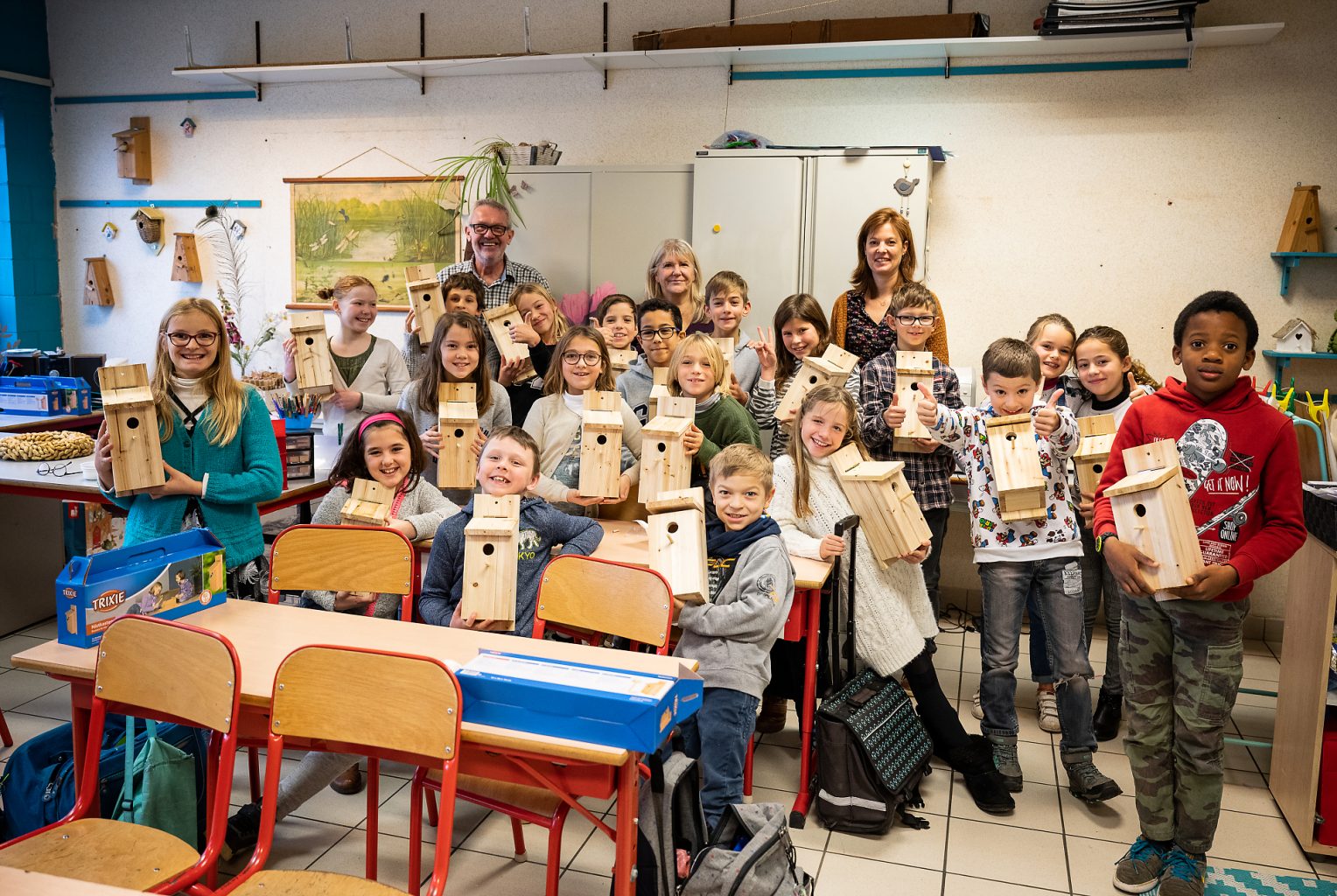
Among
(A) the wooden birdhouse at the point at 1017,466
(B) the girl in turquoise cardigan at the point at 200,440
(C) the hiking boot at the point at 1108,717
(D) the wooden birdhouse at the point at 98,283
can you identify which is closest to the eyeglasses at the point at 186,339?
(B) the girl in turquoise cardigan at the point at 200,440

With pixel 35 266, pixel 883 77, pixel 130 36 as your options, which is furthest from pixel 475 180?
pixel 35 266

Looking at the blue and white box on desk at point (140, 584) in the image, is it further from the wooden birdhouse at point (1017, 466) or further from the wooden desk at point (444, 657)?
the wooden birdhouse at point (1017, 466)

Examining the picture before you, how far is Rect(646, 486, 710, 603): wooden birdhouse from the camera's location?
102 inches

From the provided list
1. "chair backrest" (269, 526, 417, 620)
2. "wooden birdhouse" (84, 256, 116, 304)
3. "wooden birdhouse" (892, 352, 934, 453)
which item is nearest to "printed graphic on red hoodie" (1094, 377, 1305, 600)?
"wooden birdhouse" (892, 352, 934, 453)

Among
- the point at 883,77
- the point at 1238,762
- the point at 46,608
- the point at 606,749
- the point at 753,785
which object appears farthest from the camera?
the point at 883,77

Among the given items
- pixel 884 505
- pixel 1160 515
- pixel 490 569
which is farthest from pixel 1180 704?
pixel 490 569

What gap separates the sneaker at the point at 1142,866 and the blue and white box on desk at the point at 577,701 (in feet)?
4.58

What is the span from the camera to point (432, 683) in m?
1.92

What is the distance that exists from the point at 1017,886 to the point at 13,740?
3.18 meters

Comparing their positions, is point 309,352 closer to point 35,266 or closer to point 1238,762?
point 1238,762

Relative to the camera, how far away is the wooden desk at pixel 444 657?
1.95 m

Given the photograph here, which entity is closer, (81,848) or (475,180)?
(81,848)

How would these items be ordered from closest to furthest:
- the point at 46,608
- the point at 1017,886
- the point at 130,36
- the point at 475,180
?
1. the point at 1017,886
2. the point at 46,608
3. the point at 475,180
4. the point at 130,36

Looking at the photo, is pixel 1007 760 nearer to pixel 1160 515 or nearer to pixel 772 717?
pixel 772 717
